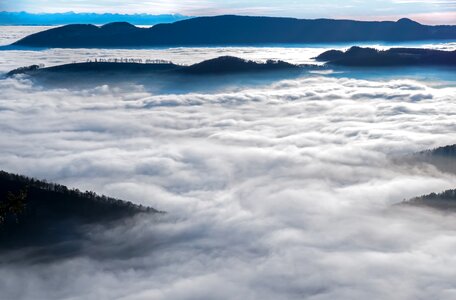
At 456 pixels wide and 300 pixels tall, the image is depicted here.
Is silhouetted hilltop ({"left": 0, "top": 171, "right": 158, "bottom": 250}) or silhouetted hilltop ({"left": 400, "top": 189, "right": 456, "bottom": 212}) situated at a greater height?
silhouetted hilltop ({"left": 0, "top": 171, "right": 158, "bottom": 250})

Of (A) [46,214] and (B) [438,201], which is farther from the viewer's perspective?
(B) [438,201]

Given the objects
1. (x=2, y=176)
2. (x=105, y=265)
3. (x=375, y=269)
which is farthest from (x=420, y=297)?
(x=2, y=176)

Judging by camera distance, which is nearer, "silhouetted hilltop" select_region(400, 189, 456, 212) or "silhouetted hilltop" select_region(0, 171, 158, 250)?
"silhouetted hilltop" select_region(0, 171, 158, 250)

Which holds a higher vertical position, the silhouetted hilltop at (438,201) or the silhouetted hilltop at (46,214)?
the silhouetted hilltop at (46,214)

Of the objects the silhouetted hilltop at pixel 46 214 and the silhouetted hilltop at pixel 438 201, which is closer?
the silhouetted hilltop at pixel 46 214

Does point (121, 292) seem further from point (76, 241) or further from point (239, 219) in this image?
point (239, 219)

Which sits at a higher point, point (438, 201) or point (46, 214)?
point (46, 214)
